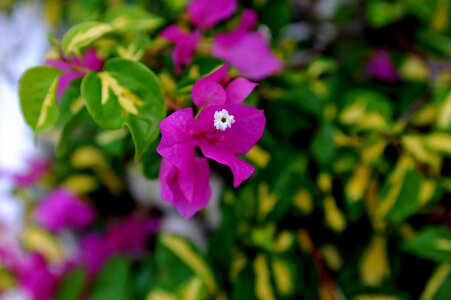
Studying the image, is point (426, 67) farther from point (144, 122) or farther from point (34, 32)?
point (34, 32)

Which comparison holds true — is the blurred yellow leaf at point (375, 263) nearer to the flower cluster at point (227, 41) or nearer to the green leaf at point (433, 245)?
the green leaf at point (433, 245)

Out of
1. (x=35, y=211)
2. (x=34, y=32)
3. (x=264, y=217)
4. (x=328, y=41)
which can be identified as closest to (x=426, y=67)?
(x=328, y=41)

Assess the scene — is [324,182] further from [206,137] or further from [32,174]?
[32,174]

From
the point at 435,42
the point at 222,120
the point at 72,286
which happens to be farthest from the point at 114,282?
the point at 435,42

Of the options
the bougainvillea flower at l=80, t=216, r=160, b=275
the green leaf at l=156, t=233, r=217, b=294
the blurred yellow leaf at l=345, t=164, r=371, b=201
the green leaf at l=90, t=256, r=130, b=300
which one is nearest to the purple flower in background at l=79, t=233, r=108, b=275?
the bougainvillea flower at l=80, t=216, r=160, b=275

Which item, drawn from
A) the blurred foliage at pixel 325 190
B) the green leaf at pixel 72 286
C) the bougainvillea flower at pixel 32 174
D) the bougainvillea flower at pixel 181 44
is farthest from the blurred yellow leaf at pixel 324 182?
the bougainvillea flower at pixel 32 174

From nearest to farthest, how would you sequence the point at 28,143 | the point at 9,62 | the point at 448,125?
the point at 448,125 < the point at 9,62 < the point at 28,143
